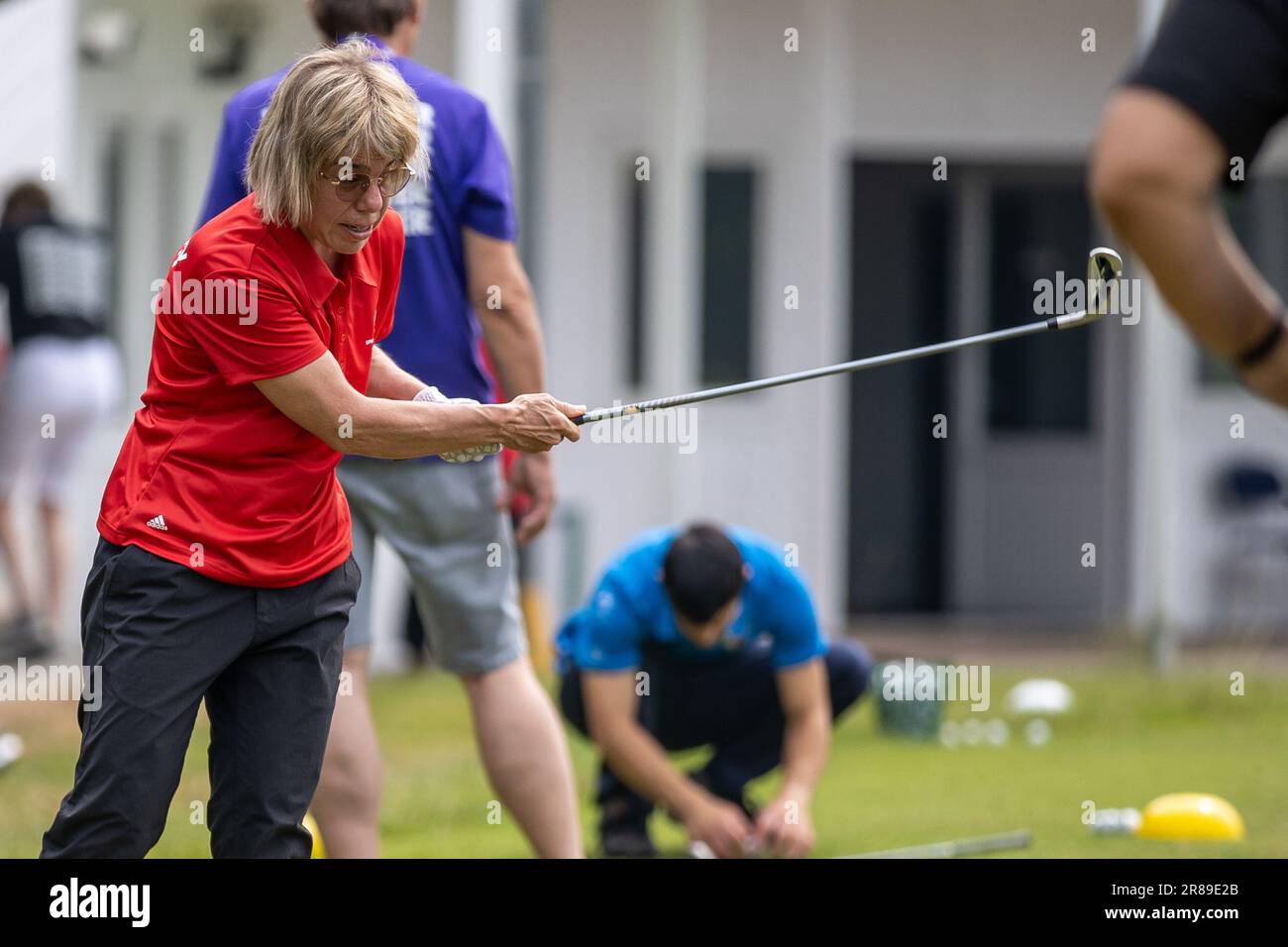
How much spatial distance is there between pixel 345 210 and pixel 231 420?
1.14 ft

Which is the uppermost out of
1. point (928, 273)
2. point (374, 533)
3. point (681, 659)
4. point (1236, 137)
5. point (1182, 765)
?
point (928, 273)

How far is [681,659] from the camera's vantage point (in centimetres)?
476

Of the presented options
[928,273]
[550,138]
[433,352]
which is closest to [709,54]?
[550,138]

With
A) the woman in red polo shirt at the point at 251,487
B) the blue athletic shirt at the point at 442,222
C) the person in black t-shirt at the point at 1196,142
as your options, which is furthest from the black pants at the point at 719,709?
the person in black t-shirt at the point at 1196,142

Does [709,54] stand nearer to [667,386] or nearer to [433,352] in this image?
[667,386]

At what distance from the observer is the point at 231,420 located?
2785 mm

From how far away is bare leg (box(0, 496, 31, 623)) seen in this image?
7645 mm

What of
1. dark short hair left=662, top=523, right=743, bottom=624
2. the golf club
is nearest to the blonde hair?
the golf club

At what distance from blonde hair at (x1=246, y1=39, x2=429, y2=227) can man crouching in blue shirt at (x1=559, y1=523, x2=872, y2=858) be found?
176 centimetres

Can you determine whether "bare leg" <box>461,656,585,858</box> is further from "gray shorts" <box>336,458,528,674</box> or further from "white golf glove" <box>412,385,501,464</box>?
"white golf glove" <box>412,385,501,464</box>

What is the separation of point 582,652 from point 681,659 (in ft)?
1.02

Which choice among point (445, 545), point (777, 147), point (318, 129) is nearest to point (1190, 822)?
point (445, 545)
